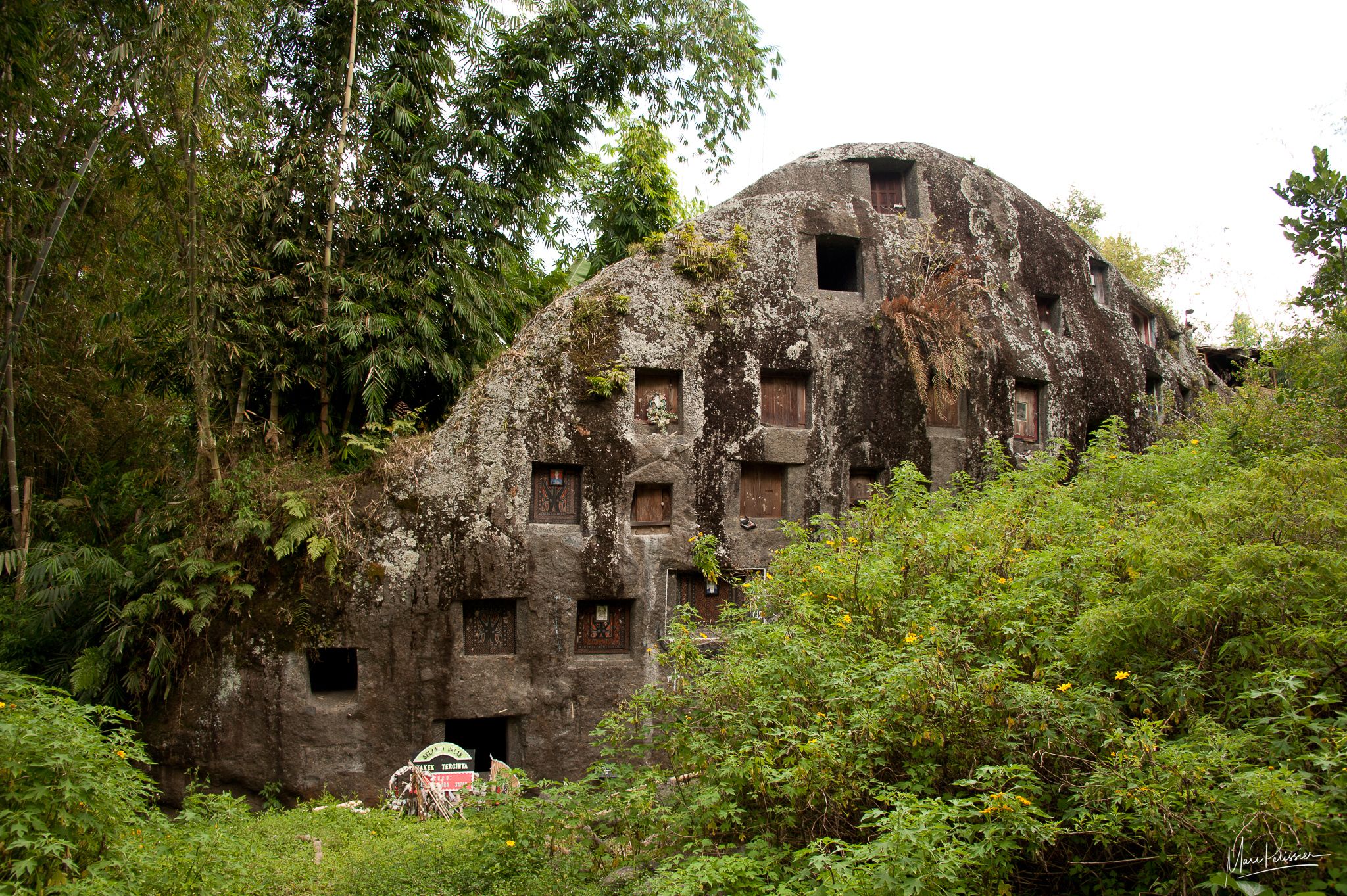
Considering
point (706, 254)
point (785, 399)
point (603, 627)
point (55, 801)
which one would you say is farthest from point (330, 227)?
point (55, 801)

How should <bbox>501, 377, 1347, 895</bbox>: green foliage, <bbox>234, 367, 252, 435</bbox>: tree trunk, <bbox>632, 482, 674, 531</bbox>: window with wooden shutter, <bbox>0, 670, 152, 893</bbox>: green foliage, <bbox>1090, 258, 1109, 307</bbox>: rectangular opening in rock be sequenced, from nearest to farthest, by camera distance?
<bbox>501, 377, 1347, 895</bbox>: green foliage → <bbox>0, 670, 152, 893</bbox>: green foliage → <bbox>234, 367, 252, 435</bbox>: tree trunk → <bbox>632, 482, 674, 531</bbox>: window with wooden shutter → <bbox>1090, 258, 1109, 307</bbox>: rectangular opening in rock

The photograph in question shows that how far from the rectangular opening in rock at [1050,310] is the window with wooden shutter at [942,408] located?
2.92 meters

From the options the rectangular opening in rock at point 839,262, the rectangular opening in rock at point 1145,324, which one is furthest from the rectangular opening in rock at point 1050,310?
the rectangular opening in rock at point 839,262

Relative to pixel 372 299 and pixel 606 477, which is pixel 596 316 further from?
pixel 372 299

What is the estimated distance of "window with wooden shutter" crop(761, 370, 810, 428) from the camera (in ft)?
42.8

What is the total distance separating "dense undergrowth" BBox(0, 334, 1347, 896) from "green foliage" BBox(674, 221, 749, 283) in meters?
6.50

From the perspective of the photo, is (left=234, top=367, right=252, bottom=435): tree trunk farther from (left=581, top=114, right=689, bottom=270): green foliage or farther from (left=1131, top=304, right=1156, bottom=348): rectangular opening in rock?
(left=1131, top=304, right=1156, bottom=348): rectangular opening in rock

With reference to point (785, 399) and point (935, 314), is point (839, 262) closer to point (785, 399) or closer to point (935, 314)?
point (935, 314)

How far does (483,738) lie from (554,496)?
3606 millimetres

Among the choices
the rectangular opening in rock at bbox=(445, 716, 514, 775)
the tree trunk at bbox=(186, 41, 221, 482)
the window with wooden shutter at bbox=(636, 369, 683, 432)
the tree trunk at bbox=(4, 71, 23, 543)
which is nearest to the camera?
the tree trunk at bbox=(4, 71, 23, 543)

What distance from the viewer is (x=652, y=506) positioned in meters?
12.3

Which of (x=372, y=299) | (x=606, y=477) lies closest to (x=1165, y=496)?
(x=606, y=477)

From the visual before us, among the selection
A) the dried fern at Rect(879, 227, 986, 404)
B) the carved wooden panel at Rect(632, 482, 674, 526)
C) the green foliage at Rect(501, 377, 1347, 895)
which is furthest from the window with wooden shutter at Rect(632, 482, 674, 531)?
the green foliage at Rect(501, 377, 1347, 895)

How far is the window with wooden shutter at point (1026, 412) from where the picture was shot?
1407cm
